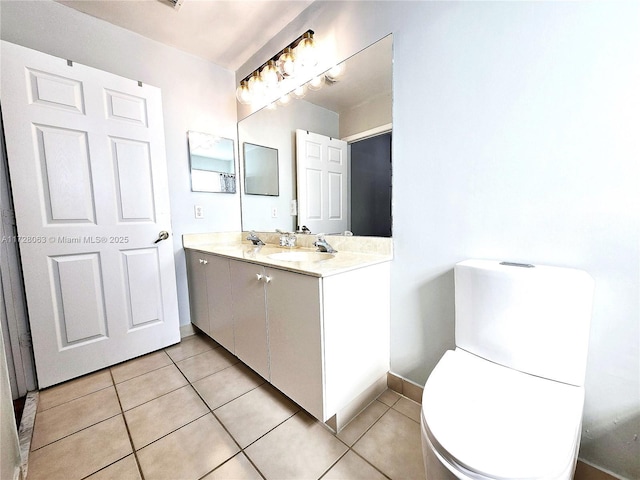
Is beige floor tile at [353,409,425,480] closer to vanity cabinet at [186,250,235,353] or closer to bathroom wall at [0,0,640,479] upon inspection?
bathroom wall at [0,0,640,479]

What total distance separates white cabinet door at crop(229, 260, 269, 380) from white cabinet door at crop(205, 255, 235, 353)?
0.07 metres

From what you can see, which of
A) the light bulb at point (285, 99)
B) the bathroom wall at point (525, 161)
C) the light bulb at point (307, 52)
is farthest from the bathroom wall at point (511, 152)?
the light bulb at point (285, 99)

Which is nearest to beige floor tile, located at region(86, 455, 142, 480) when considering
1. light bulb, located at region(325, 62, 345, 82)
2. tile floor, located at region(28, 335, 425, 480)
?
tile floor, located at region(28, 335, 425, 480)

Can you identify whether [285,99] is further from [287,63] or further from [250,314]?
[250,314]

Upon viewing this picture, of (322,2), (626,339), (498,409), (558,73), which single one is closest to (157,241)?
(322,2)

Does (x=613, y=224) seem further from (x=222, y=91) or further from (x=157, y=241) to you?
(x=222, y=91)

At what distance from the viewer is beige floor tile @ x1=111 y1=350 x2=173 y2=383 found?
5.15 feet

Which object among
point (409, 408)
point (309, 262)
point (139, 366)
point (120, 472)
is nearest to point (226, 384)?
point (120, 472)

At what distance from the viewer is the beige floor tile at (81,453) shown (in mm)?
972

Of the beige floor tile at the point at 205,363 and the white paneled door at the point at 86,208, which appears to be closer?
the white paneled door at the point at 86,208

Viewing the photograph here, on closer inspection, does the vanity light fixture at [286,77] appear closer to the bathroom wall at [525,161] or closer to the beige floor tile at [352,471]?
the bathroom wall at [525,161]

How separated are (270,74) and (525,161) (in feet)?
5.39

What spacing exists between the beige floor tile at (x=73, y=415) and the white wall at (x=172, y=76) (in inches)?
28.4

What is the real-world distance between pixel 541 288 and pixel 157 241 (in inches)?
83.2
